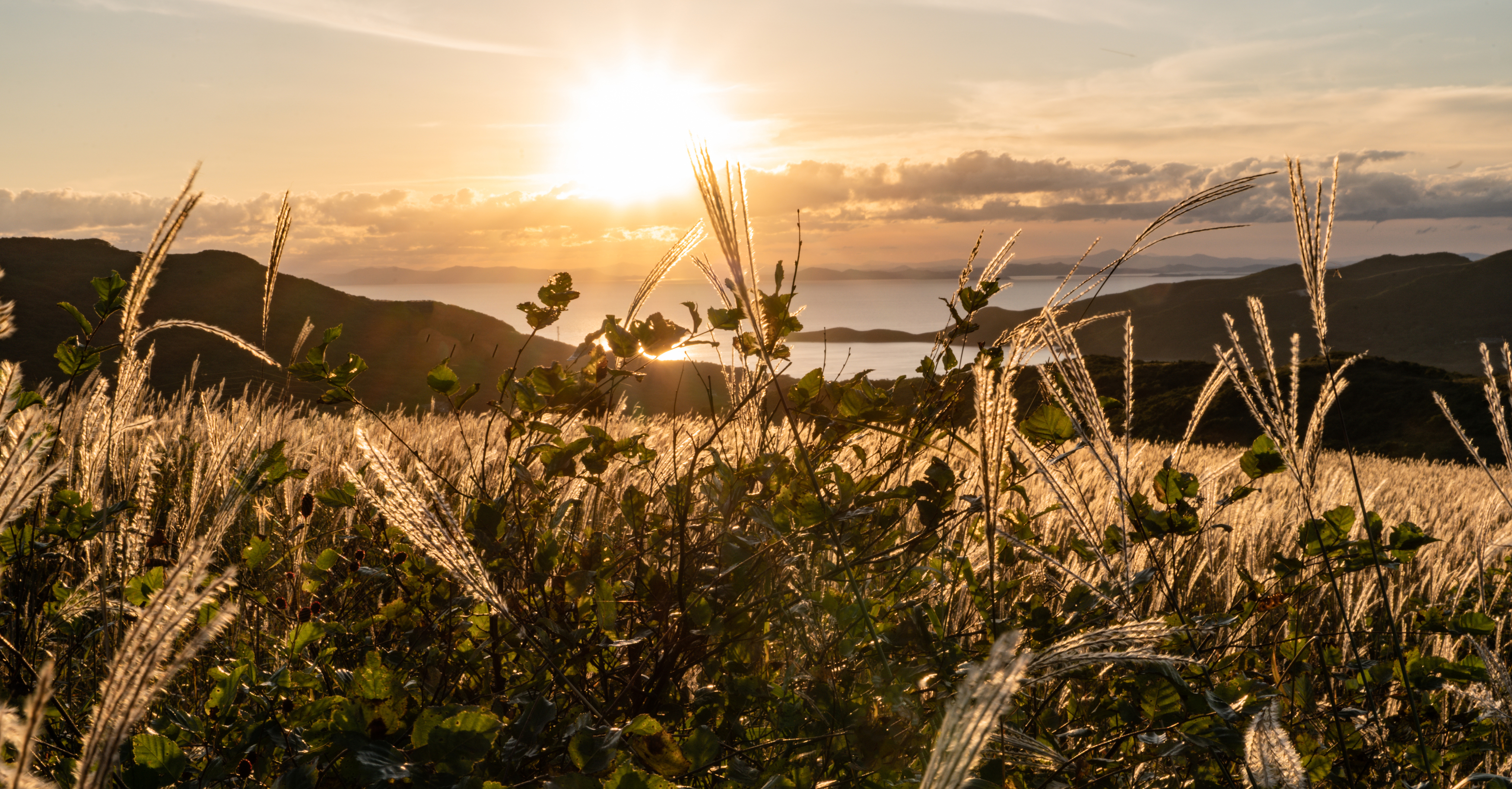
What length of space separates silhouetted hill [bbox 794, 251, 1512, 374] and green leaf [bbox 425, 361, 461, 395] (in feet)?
168

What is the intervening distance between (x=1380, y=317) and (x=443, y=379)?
75442mm

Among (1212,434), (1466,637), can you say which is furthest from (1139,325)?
(1466,637)

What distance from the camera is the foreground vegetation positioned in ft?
3.53

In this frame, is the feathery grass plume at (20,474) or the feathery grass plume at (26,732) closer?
the feathery grass plume at (26,732)

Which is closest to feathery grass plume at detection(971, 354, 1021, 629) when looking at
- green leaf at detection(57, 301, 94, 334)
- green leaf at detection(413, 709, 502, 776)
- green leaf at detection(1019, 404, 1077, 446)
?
green leaf at detection(1019, 404, 1077, 446)

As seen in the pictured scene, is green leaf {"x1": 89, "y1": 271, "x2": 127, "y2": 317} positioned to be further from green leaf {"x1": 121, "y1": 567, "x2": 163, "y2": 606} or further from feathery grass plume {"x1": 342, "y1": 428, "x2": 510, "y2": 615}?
feathery grass plume {"x1": 342, "y1": 428, "x2": 510, "y2": 615}

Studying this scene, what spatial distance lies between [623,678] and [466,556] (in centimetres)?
62

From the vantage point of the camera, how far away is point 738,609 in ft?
4.72

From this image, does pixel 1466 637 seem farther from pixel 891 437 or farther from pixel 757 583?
pixel 757 583

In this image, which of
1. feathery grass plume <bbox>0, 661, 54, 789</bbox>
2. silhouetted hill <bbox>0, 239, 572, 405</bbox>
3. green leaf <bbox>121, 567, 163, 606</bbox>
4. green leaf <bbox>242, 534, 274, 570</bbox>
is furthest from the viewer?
silhouetted hill <bbox>0, 239, 572, 405</bbox>

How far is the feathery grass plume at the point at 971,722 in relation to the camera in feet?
1.81

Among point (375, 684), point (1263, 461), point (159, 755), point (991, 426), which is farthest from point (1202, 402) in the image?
point (159, 755)

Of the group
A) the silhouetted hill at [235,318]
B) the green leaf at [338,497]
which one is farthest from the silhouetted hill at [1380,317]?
the green leaf at [338,497]

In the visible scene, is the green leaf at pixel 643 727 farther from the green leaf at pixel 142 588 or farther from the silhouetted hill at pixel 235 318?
the silhouetted hill at pixel 235 318
